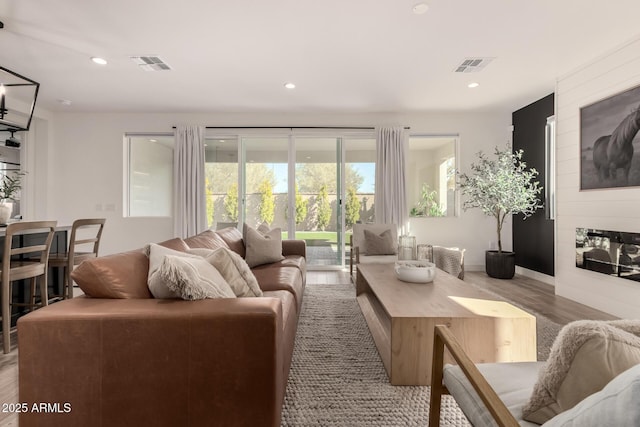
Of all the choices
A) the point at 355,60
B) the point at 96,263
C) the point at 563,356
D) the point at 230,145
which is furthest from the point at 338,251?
the point at 563,356

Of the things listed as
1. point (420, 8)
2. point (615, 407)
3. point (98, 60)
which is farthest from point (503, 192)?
point (98, 60)

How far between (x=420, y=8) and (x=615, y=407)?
2912 millimetres

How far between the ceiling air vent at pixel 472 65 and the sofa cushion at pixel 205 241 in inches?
127

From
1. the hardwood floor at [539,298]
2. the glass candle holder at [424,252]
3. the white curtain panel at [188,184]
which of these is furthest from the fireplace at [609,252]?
the white curtain panel at [188,184]

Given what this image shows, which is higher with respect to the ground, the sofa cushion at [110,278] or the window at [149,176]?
the window at [149,176]

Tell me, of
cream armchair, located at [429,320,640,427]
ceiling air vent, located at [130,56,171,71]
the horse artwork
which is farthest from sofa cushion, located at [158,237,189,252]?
the horse artwork

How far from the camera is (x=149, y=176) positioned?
581cm

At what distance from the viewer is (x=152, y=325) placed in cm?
123

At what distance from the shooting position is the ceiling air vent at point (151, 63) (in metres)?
3.55

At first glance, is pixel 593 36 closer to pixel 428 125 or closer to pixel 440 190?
pixel 428 125

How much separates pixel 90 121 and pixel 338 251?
4.73 meters

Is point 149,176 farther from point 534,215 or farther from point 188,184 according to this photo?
point 534,215

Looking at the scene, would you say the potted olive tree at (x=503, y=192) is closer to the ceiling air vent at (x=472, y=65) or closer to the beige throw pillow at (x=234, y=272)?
the ceiling air vent at (x=472, y=65)

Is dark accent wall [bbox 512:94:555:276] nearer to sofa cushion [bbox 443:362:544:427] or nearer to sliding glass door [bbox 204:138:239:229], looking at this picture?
sofa cushion [bbox 443:362:544:427]
